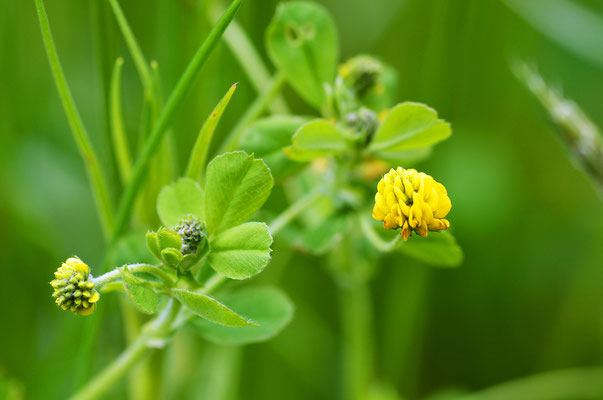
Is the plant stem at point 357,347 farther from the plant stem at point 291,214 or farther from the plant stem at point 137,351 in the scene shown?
the plant stem at point 137,351

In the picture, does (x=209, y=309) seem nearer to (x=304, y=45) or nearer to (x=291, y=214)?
(x=291, y=214)

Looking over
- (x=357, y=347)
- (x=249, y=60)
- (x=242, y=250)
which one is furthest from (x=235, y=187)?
(x=357, y=347)

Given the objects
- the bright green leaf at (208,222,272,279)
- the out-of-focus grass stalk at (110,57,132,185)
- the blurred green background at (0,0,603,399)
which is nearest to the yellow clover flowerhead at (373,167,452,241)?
the bright green leaf at (208,222,272,279)

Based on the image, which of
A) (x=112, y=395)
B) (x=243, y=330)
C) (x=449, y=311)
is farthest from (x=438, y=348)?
(x=243, y=330)

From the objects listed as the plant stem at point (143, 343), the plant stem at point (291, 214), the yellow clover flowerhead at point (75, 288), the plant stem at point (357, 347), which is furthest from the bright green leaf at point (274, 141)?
the plant stem at point (357, 347)

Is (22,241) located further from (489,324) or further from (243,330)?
(489,324)
